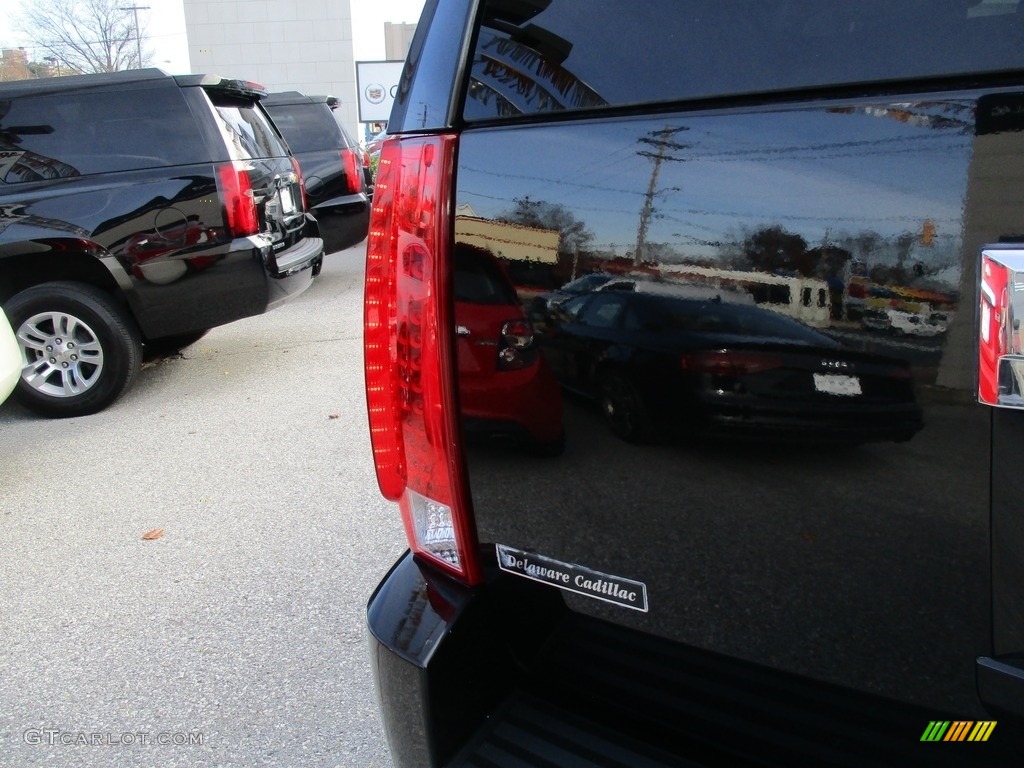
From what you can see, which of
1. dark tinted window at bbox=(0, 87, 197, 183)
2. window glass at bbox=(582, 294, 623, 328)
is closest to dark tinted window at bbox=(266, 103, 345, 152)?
dark tinted window at bbox=(0, 87, 197, 183)

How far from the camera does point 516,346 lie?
126 centimetres

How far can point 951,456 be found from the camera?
953 mm

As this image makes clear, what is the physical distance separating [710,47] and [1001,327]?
19.2 inches

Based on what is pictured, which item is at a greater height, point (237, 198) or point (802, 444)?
point (237, 198)

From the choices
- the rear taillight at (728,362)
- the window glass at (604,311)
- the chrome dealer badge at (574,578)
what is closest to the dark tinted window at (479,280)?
the window glass at (604,311)

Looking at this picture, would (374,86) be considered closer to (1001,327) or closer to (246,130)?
(246,130)

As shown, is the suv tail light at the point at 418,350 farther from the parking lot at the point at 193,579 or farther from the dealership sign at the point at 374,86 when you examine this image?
the dealership sign at the point at 374,86

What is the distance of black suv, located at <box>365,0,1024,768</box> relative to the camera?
3.10ft

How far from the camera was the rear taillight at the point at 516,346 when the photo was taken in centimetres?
125

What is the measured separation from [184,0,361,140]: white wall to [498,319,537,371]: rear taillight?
120ft

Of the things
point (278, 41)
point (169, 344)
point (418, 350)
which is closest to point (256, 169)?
point (169, 344)

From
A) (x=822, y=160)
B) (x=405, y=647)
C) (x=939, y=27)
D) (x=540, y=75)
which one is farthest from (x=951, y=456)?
(x=405, y=647)

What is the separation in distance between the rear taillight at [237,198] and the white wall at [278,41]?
3162 cm

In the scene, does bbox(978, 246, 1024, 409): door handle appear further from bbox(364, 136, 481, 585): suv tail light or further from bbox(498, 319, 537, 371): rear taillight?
bbox(364, 136, 481, 585): suv tail light
